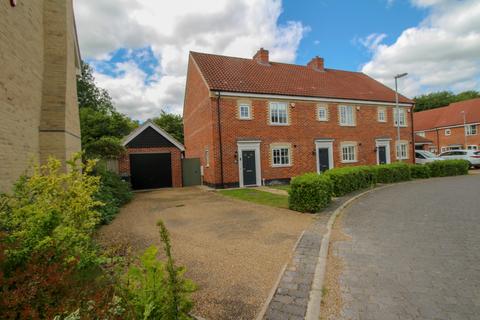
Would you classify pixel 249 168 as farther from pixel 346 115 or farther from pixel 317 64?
pixel 317 64

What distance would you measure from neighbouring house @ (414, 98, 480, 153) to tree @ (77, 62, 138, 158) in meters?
33.0

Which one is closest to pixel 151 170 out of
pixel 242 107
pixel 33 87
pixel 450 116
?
pixel 242 107

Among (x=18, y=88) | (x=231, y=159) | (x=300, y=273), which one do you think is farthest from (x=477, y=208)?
(x=18, y=88)

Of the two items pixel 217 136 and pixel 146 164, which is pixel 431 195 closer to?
pixel 217 136

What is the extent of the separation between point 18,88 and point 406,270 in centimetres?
853

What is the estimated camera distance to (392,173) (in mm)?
14977

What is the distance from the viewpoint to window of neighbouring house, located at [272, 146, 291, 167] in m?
16.3

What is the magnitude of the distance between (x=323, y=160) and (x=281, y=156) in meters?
3.75

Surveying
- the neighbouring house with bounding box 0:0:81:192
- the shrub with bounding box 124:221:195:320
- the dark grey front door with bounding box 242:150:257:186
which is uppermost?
the neighbouring house with bounding box 0:0:81:192

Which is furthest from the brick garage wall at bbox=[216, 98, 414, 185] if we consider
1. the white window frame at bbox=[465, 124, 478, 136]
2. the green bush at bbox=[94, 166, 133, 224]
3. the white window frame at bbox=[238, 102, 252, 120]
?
the white window frame at bbox=[465, 124, 478, 136]

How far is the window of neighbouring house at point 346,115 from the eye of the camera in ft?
62.3

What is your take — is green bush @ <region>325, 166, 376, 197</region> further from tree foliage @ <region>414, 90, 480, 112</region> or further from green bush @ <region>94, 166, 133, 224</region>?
tree foliage @ <region>414, 90, 480, 112</region>

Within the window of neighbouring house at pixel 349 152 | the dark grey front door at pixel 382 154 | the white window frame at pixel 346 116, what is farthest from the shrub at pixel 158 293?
the dark grey front door at pixel 382 154

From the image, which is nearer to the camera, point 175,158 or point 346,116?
point 175,158
